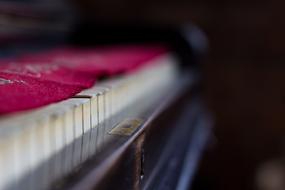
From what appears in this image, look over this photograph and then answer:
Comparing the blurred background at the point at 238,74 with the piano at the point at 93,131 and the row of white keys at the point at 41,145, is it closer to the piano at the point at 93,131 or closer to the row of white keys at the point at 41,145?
the piano at the point at 93,131

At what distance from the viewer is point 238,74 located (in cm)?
252

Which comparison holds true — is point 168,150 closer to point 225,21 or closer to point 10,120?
point 10,120

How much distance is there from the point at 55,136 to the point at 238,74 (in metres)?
2.16

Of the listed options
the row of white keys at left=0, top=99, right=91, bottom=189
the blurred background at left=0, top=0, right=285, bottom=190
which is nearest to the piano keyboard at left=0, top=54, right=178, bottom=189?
the row of white keys at left=0, top=99, right=91, bottom=189

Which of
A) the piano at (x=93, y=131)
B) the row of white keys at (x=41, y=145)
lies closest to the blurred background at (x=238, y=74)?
the piano at (x=93, y=131)

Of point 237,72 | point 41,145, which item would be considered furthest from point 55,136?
point 237,72

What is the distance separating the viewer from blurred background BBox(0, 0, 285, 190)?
8.09 ft

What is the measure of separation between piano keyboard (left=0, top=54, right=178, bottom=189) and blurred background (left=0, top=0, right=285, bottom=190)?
6.05 feet

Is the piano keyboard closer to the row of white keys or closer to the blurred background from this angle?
the row of white keys

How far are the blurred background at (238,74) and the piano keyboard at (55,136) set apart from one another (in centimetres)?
185

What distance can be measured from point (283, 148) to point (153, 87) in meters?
1.54

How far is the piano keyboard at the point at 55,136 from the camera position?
382 mm

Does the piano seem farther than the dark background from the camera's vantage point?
No

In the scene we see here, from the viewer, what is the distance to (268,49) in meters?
2.48
